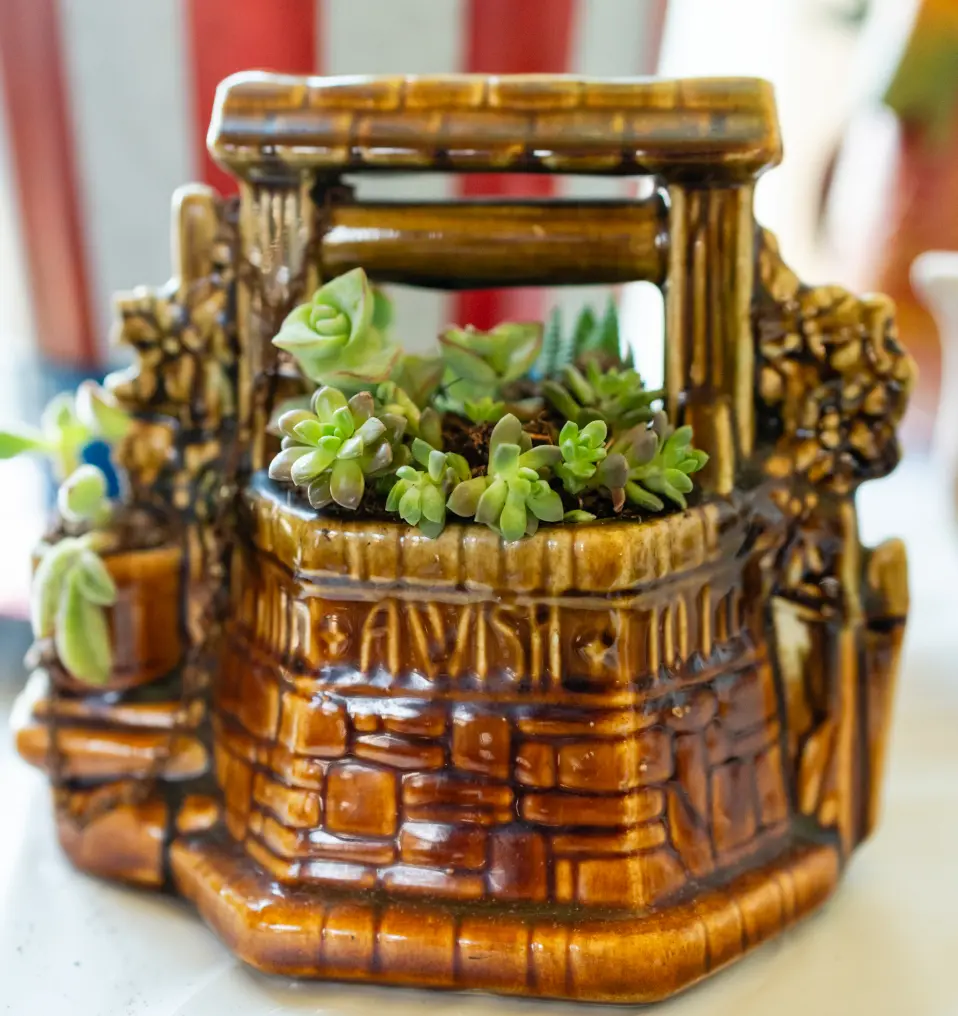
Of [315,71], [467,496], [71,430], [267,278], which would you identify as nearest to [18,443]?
[71,430]

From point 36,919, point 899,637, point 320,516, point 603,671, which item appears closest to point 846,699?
point 899,637

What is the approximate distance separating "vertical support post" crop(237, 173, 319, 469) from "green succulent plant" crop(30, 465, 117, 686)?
94 millimetres

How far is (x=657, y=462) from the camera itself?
50cm

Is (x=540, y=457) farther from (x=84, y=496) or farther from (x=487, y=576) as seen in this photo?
(x=84, y=496)

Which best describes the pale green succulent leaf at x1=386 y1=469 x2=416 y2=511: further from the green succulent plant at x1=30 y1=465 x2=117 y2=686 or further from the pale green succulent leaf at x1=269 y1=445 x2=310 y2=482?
the green succulent plant at x1=30 y1=465 x2=117 y2=686

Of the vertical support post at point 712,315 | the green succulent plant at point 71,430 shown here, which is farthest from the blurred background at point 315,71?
the vertical support post at point 712,315

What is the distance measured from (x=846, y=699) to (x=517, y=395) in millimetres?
236

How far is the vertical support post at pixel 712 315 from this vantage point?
53 cm

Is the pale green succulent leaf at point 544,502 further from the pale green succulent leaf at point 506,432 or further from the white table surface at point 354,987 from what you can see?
the white table surface at point 354,987

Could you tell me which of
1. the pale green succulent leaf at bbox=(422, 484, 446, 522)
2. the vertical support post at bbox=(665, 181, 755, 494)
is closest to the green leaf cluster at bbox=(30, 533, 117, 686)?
the pale green succulent leaf at bbox=(422, 484, 446, 522)

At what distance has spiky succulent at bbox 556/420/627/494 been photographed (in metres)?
0.48

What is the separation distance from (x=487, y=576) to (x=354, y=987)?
20 cm

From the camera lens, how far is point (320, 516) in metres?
0.50

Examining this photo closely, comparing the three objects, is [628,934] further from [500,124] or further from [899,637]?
[500,124]
